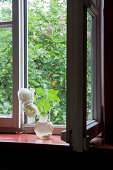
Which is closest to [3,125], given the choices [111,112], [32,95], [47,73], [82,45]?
[32,95]

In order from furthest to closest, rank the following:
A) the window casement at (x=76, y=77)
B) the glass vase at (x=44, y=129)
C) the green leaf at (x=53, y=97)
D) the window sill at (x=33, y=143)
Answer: the green leaf at (x=53, y=97) → the glass vase at (x=44, y=129) → the window sill at (x=33, y=143) → the window casement at (x=76, y=77)

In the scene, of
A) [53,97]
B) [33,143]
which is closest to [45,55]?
[53,97]

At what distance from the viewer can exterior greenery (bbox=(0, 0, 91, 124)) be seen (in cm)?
191

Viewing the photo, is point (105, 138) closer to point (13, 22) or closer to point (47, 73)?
point (47, 73)

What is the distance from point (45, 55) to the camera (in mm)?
1949

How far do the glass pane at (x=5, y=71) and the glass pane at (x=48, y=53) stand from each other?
0.55 ft

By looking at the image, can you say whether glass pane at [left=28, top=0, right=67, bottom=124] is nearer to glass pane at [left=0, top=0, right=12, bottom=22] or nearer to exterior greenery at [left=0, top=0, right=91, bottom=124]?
exterior greenery at [left=0, top=0, right=91, bottom=124]

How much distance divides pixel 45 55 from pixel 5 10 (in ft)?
1.65

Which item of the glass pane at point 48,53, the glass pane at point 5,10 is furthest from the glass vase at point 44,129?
the glass pane at point 5,10

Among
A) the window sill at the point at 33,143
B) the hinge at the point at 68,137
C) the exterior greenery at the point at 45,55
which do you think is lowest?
the window sill at the point at 33,143

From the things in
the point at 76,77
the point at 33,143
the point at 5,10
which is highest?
the point at 5,10

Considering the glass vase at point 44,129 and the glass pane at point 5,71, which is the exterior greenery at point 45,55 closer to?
the glass pane at point 5,71

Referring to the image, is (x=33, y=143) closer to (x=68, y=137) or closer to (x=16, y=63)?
(x=68, y=137)

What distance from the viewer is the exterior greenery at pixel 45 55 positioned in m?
1.91
